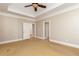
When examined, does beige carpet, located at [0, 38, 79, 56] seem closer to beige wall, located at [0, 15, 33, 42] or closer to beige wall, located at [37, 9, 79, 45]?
beige wall, located at [37, 9, 79, 45]

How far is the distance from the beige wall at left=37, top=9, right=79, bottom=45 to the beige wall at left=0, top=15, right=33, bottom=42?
321 centimetres

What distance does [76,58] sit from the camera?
0.80 meters

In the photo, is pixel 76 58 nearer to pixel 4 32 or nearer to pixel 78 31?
pixel 78 31

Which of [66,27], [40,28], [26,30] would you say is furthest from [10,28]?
[66,27]

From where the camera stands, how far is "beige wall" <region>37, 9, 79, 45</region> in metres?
4.01

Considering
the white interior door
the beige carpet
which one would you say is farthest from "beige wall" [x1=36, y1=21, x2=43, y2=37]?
the beige carpet

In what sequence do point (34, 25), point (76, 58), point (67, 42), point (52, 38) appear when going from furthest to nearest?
point (34, 25)
point (52, 38)
point (67, 42)
point (76, 58)

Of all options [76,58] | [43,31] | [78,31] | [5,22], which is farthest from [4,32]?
[76,58]

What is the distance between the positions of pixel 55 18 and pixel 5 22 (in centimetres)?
395

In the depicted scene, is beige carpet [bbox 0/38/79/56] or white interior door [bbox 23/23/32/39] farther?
white interior door [bbox 23/23/32/39]

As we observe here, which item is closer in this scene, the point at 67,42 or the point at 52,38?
the point at 67,42

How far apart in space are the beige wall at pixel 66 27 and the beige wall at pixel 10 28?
321 cm

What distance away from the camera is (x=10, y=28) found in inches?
229

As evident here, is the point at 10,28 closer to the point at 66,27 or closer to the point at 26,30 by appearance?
the point at 26,30
